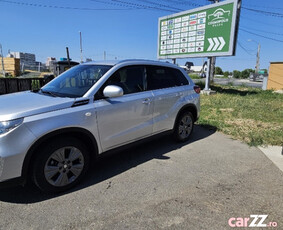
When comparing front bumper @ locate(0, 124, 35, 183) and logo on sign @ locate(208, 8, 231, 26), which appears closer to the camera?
front bumper @ locate(0, 124, 35, 183)

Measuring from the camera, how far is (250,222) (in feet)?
7.65

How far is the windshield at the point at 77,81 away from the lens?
10.0 feet

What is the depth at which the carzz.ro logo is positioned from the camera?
2.28 meters

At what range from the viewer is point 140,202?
263 centimetres

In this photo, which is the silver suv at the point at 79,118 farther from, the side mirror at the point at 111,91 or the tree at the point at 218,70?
the tree at the point at 218,70

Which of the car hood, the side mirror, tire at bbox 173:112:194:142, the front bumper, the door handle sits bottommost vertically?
tire at bbox 173:112:194:142

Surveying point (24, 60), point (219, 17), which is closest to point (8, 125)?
point (219, 17)

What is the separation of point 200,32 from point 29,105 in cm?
1265

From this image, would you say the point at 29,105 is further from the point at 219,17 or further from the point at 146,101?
the point at 219,17

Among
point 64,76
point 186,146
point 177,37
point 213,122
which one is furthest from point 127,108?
point 177,37

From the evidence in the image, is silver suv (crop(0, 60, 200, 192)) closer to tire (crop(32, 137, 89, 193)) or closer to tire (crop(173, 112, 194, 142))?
tire (crop(32, 137, 89, 193))

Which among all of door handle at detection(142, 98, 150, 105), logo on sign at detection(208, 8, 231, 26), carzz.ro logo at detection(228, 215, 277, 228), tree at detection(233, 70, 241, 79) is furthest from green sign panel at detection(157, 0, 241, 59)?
tree at detection(233, 70, 241, 79)

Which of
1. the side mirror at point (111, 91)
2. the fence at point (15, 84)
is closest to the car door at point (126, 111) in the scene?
the side mirror at point (111, 91)

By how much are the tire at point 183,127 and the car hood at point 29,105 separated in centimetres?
248
